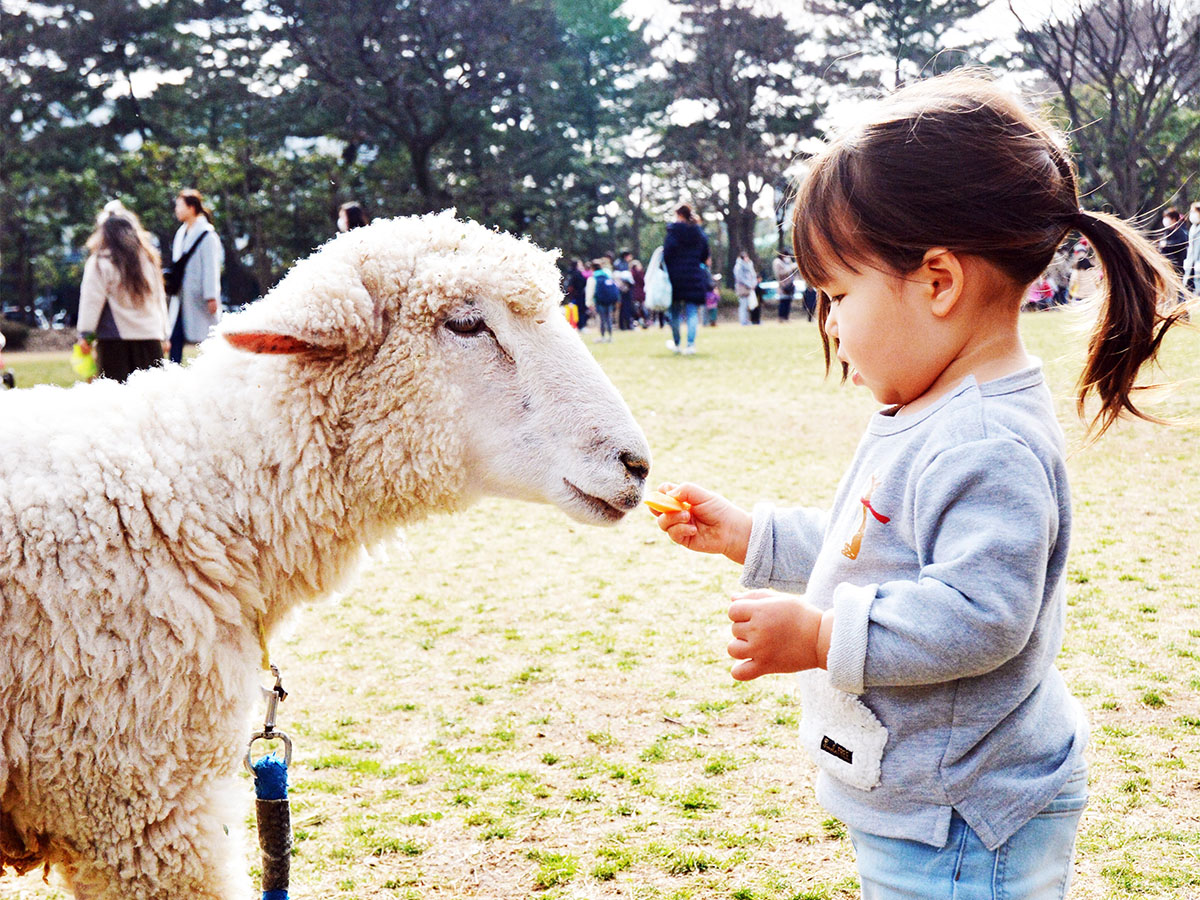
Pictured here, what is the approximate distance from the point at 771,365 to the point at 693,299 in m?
1.65

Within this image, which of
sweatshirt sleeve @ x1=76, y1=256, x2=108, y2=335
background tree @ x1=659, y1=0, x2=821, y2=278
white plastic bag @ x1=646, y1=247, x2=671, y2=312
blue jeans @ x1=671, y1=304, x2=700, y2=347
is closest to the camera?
sweatshirt sleeve @ x1=76, y1=256, x2=108, y2=335

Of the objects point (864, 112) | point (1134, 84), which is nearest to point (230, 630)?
point (864, 112)

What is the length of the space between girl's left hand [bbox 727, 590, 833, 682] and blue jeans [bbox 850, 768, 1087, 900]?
341 millimetres

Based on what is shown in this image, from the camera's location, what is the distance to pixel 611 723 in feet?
11.7

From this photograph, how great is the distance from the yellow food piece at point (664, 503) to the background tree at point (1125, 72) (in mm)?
19555

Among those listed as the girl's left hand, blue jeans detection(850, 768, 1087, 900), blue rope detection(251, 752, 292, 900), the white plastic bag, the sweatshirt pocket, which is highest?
the white plastic bag

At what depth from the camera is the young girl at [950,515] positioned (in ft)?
4.76

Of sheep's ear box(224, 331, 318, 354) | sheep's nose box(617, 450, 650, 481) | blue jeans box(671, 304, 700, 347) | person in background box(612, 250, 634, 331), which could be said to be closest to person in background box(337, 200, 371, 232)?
sheep's ear box(224, 331, 318, 354)

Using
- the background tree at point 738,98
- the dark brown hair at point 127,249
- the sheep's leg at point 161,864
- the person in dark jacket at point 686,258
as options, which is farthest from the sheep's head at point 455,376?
the background tree at point 738,98

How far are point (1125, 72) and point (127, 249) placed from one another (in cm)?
2651

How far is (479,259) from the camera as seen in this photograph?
2180 millimetres

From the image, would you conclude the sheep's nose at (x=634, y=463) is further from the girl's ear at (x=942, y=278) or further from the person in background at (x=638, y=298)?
the person in background at (x=638, y=298)

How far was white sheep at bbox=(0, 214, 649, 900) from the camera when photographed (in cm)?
180

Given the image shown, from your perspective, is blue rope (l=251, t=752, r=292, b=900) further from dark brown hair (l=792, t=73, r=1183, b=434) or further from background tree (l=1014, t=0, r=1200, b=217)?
background tree (l=1014, t=0, r=1200, b=217)
